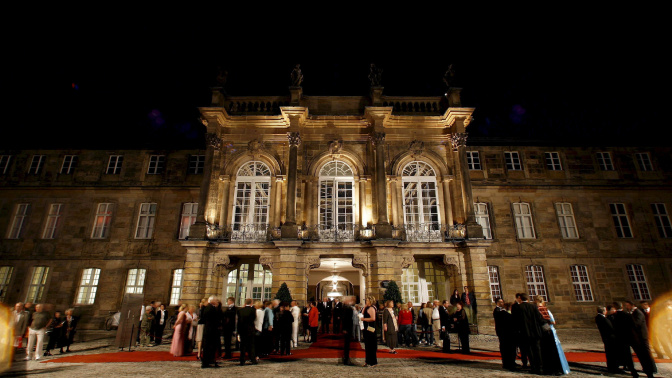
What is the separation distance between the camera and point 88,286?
19.9m

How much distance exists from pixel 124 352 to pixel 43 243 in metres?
14.3

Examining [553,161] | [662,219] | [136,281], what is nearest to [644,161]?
[662,219]

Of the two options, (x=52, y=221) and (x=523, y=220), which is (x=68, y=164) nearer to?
(x=52, y=221)

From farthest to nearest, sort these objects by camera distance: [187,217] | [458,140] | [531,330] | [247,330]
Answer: [187,217] → [458,140] → [247,330] → [531,330]

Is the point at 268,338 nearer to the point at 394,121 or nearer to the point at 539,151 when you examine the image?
the point at 394,121

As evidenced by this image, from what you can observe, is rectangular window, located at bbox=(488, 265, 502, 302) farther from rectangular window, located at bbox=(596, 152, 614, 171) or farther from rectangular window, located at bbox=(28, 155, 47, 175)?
rectangular window, located at bbox=(28, 155, 47, 175)

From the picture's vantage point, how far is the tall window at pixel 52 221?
2094 centimetres

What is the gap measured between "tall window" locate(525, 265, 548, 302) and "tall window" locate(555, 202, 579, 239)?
8.93 feet

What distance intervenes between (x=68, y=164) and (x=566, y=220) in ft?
105

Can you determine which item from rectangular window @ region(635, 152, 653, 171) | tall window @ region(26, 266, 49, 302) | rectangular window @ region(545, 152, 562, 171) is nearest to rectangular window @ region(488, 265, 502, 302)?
rectangular window @ region(545, 152, 562, 171)

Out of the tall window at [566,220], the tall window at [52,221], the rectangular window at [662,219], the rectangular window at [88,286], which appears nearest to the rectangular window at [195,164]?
the rectangular window at [88,286]

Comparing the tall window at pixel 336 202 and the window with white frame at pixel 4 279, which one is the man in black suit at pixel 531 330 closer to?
the tall window at pixel 336 202

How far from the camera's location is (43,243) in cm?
2061

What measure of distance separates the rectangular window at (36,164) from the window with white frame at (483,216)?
1105 inches
